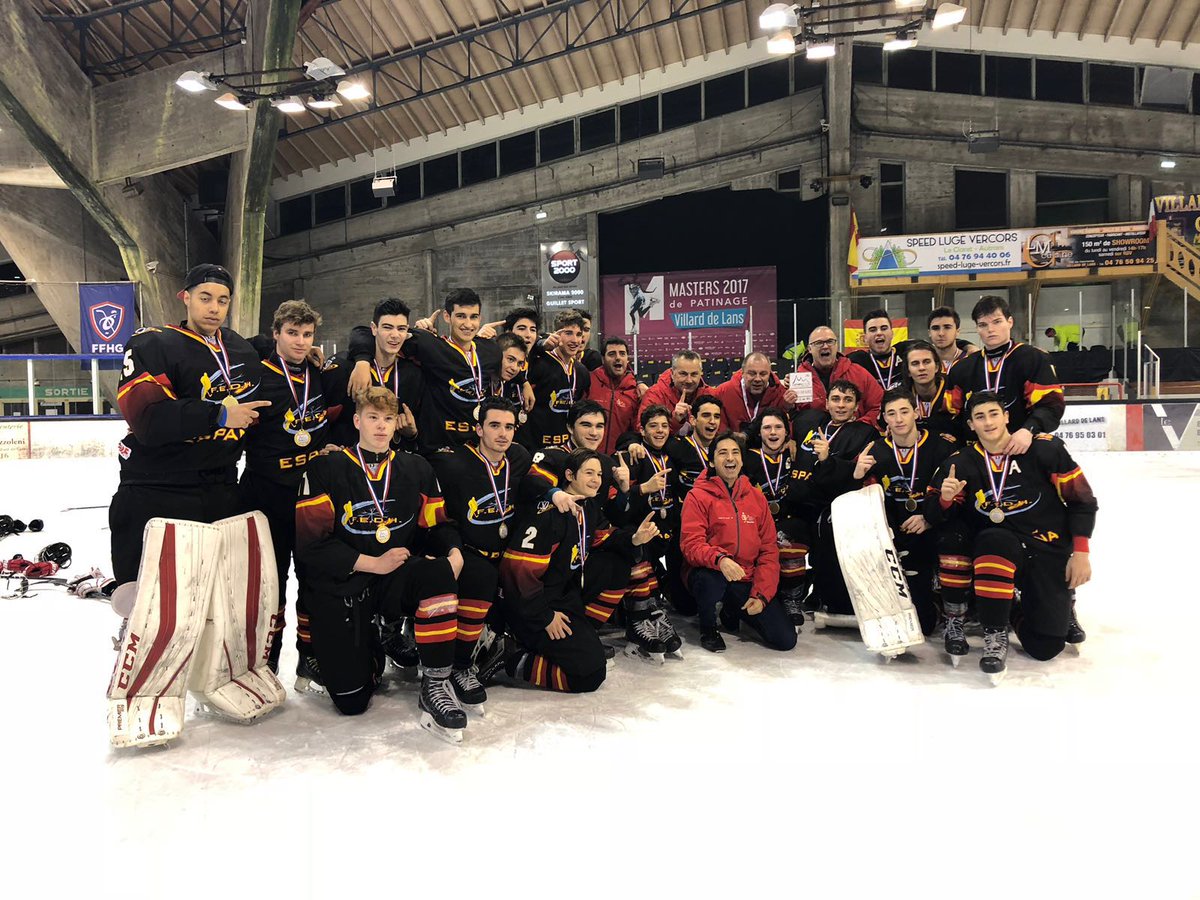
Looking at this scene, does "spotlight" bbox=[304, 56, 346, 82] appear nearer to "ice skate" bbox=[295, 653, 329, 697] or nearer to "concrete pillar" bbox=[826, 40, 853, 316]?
"concrete pillar" bbox=[826, 40, 853, 316]

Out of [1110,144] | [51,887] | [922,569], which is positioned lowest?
[51,887]

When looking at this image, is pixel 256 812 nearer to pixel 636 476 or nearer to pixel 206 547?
pixel 206 547

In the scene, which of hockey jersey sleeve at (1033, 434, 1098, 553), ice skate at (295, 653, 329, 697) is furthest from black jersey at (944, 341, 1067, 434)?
ice skate at (295, 653, 329, 697)

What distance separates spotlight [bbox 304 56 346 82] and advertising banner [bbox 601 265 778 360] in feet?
24.9

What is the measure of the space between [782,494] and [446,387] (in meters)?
1.97

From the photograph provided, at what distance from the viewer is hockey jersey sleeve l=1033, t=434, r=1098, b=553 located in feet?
11.6

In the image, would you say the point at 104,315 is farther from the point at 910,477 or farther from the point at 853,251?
the point at 910,477

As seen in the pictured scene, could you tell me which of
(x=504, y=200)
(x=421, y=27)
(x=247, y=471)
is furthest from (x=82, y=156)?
(x=247, y=471)

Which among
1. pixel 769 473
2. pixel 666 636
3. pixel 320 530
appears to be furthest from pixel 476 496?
pixel 769 473

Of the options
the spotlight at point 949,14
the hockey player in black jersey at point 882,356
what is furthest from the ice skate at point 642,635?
the spotlight at point 949,14

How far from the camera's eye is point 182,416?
9.22 feet

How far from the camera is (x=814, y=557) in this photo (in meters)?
4.47

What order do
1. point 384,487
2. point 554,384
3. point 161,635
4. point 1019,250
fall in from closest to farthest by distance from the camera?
point 161,635
point 384,487
point 554,384
point 1019,250

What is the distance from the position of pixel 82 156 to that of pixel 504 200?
28.8 feet
